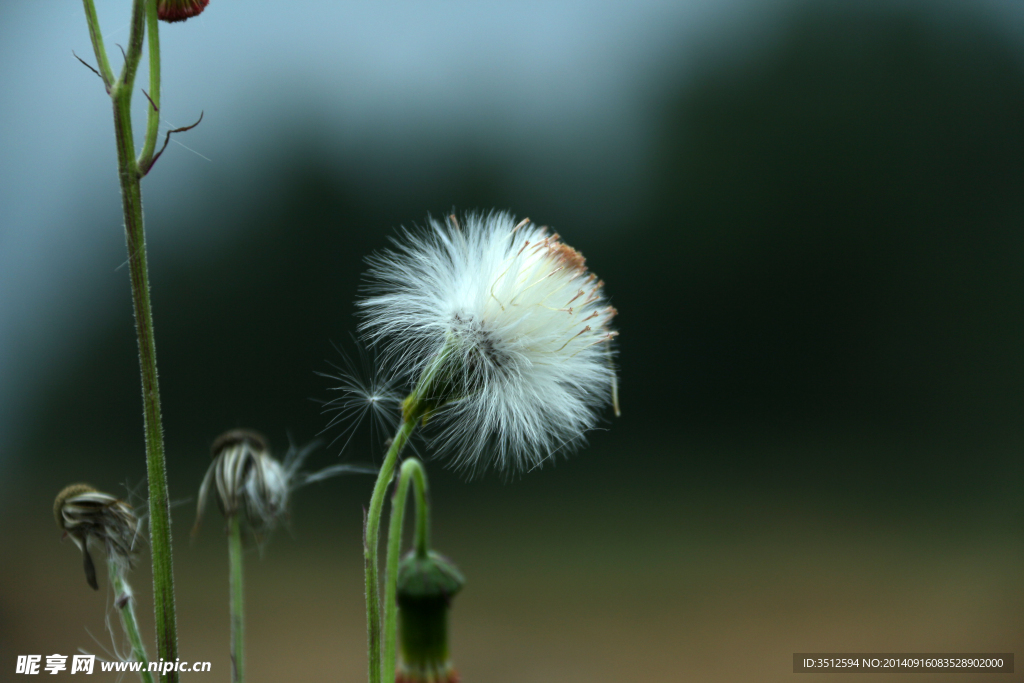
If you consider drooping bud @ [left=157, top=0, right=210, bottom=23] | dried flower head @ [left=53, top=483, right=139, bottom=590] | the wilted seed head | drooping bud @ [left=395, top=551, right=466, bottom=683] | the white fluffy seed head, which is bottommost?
drooping bud @ [left=395, top=551, right=466, bottom=683]

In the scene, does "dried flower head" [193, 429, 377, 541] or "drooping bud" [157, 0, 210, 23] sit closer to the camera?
"drooping bud" [157, 0, 210, 23]

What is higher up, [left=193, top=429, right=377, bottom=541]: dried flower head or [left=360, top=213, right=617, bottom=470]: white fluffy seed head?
[left=360, top=213, right=617, bottom=470]: white fluffy seed head

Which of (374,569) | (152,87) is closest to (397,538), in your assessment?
(374,569)

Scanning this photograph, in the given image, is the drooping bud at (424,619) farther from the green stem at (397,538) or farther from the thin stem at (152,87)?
the thin stem at (152,87)

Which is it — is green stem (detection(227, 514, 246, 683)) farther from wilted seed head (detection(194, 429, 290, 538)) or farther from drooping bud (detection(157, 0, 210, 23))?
drooping bud (detection(157, 0, 210, 23))

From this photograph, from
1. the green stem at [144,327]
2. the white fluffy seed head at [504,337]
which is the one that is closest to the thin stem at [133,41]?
the green stem at [144,327]

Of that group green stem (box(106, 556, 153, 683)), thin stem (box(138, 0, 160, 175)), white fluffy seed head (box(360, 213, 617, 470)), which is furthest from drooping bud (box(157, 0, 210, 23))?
green stem (box(106, 556, 153, 683))

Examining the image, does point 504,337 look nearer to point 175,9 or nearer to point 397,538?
point 397,538

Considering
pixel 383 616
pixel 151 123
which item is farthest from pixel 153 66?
pixel 383 616
